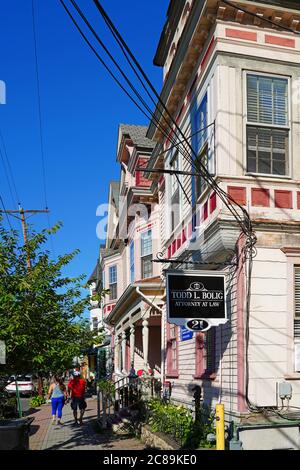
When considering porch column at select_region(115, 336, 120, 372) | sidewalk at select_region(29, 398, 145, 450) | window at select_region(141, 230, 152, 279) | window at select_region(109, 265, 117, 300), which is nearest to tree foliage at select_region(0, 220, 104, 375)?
sidewalk at select_region(29, 398, 145, 450)

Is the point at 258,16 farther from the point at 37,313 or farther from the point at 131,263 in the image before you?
the point at 131,263

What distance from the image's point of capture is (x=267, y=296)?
952 cm

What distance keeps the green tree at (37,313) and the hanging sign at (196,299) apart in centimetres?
195

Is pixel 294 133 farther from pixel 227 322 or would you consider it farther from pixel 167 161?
→ pixel 167 161

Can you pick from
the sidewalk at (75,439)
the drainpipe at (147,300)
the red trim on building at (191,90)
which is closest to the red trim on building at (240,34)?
the red trim on building at (191,90)

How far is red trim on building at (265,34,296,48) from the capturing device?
34.3 feet

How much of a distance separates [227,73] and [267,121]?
111 centimetres

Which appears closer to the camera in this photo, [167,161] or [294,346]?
[294,346]

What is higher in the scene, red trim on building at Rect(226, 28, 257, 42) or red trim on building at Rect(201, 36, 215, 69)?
red trim on building at Rect(226, 28, 257, 42)

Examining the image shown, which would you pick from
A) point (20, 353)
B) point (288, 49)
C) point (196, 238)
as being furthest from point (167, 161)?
point (20, 353)

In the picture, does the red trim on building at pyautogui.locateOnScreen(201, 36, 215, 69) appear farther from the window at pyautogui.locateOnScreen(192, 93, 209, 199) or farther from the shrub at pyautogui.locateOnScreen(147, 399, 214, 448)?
the shrub at pyautogui.locateOnScreen(147, 399, 214, 448)

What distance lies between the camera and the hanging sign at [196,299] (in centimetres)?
946

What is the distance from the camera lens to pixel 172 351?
15070mm

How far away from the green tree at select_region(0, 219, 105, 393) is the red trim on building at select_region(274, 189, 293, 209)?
13.2 ft
